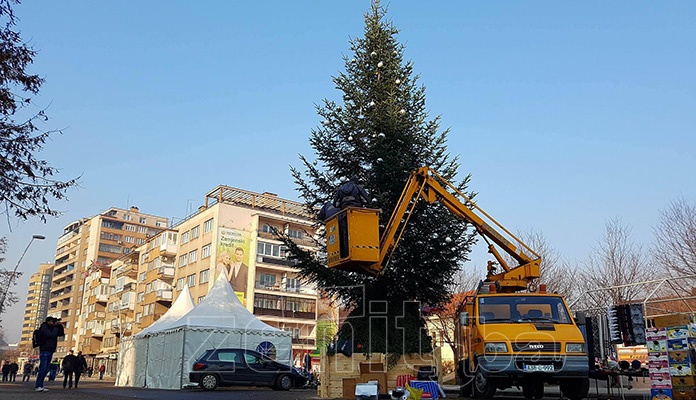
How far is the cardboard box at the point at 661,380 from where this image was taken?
444 inches

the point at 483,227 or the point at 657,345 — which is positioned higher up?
the point at 483,227

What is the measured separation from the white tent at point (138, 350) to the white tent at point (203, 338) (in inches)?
9.2

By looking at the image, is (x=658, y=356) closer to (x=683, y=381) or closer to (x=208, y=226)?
(x=683, y=381)

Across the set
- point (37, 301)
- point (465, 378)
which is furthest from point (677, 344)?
point (37, 301)

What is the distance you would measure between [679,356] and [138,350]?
24.6 m

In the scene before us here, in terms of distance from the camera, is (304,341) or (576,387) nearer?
(576,387)

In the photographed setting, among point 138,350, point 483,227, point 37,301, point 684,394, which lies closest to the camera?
point 684,394

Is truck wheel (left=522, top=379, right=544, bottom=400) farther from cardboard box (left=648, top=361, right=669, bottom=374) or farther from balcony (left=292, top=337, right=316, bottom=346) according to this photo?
balcony (left=292, top=337, right=316, bottom=346)

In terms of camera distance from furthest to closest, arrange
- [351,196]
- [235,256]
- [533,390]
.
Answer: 1. [235,256]
2. [351,196]
3. [533,390]

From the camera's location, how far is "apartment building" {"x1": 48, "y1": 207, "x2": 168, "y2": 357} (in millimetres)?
101438

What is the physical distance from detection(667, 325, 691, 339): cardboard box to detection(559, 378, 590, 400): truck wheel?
1.79 m

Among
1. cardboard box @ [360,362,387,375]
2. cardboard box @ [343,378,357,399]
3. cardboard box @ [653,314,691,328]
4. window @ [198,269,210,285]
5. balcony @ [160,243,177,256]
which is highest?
balcony @ [160,243,177,256]

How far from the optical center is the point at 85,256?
11488 cm

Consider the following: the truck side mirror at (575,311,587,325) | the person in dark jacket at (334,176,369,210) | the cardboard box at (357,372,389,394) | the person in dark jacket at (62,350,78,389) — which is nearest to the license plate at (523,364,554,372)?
the truck side mirror at (575,311,587,325)
